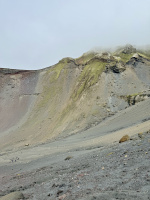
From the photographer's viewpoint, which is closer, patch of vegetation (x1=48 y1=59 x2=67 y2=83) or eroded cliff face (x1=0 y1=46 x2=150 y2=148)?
eroded cliff face (x1=0 y1=46 x2=150 y2=148)

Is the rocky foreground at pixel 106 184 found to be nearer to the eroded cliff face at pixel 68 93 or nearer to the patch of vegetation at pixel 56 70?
the eroded cliff face at pixel 68 93

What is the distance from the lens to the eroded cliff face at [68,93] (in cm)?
3838

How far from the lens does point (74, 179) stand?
834 centimetres

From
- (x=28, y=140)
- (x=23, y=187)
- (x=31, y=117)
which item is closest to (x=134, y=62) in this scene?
(x=31, y=117)

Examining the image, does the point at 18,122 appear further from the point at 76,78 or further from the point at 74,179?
the point at 74,179

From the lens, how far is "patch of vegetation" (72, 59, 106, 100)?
47.1 metres

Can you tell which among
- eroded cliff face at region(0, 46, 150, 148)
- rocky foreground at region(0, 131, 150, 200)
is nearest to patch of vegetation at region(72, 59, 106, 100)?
eroded cliff face at region(0, 46, 150, 148)

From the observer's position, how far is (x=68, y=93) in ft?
165

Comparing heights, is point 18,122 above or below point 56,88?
below

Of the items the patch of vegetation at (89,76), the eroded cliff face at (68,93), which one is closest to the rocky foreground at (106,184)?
the eroded cliff face at (68,93)

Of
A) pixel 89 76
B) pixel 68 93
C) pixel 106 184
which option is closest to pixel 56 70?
pixel 68 93

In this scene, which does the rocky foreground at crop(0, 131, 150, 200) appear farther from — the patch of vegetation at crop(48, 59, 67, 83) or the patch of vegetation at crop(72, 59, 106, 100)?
the patch of vegetation at crop(48, 59, 67, 83)

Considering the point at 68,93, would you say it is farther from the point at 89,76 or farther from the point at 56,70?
the point at 56,70

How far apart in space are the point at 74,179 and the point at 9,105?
47071 millimetres
